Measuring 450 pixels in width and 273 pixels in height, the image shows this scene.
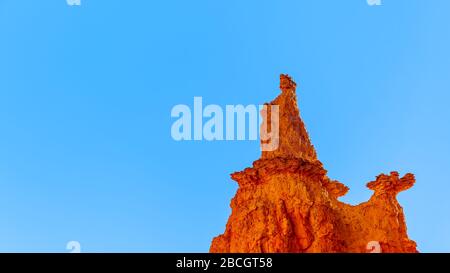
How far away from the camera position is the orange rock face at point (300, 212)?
81.5 feet

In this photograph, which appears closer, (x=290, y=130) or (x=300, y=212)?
(x=300, y=212)

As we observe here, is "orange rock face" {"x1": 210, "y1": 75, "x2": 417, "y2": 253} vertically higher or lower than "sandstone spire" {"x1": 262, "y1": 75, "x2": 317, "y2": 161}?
lower

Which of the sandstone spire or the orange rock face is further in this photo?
the sandstone spire

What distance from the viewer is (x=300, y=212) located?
25203 mm

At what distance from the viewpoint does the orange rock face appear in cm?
2484

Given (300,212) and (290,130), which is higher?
(290,130)

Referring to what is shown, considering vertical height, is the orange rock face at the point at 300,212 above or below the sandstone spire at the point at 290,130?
below

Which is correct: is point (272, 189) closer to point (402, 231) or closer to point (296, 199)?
point (296, 199)

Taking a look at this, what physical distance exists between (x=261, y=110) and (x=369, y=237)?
365 inches

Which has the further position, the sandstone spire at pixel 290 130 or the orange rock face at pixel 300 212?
the sandstone spire at pixel 290 130

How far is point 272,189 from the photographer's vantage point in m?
26.4
